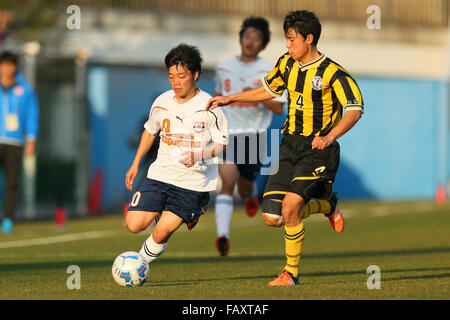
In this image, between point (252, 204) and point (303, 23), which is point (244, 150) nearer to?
point (252, 204)

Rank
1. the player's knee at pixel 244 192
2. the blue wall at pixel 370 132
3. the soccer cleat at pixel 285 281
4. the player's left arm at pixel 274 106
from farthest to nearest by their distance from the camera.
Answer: the blue wall at pixel 370 132 < the player's knee at pixel 244 192 < the player's left arm at pixel 274 106 < the soccer cleat at pixel 285 281

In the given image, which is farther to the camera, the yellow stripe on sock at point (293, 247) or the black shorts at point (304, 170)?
the black shorts at point (304, 170)

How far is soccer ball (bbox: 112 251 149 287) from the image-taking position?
785cm

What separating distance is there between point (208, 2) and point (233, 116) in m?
15.3

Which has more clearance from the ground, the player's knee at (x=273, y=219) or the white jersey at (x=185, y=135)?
the white jersey at (x=185, y=135)

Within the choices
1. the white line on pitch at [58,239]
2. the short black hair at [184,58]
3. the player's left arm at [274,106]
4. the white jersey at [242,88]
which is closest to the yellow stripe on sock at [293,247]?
the short black hair at [184,58]

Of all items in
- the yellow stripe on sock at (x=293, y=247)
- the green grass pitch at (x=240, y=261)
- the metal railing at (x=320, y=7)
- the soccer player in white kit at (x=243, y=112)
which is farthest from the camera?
the metal railing at (x=320, y=7)

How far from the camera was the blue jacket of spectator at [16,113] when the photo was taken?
15.3 m

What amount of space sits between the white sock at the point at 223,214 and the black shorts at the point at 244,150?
44cm

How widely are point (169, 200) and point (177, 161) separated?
0.35 metres

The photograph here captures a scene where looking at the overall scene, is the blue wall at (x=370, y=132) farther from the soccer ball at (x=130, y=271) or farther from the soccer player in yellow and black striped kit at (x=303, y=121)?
the soccer ball at (x=130, y=271)

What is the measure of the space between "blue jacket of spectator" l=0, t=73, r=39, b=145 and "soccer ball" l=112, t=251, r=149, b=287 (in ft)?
25.0
